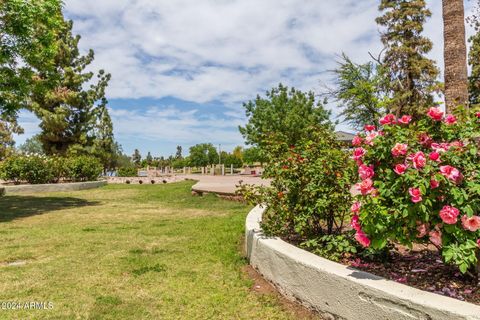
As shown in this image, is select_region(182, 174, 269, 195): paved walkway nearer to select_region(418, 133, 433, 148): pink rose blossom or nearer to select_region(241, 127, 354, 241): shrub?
select_region(241, 127, 354, 241): shrub

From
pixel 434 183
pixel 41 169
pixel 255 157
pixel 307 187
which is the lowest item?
pixel 307 187

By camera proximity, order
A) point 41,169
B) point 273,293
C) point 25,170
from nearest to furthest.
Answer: point 273,293
point 25,170
point 41,169

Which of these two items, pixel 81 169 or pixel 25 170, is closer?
pixel 25 170

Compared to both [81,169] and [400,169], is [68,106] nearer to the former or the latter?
[81,169]

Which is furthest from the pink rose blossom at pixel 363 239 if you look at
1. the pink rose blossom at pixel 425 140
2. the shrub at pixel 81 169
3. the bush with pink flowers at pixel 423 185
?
the shrub at pixel 81 169

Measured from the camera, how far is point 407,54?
2688 centimetres

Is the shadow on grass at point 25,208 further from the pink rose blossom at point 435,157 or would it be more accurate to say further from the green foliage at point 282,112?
the green foliage at point 282,112

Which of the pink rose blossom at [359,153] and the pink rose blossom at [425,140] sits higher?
the pink rose blossom at [425,140]

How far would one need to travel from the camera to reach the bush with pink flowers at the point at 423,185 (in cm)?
255

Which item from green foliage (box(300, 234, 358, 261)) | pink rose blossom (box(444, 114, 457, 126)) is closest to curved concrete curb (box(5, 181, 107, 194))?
green foliage (box(300, 234, 358, 261))

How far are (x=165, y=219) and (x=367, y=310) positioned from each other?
21.4 ft

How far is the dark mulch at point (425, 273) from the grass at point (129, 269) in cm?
98

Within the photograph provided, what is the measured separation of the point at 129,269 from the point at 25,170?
1440 centimetres

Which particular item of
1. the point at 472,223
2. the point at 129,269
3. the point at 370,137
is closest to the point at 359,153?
the point at 370,137
